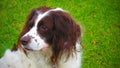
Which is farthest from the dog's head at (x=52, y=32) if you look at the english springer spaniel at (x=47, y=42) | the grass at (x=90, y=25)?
the grass at (x=90, y=25)

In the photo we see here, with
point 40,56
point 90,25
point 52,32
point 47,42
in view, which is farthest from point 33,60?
point 90,25

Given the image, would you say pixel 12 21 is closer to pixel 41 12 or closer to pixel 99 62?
pixel 99 62

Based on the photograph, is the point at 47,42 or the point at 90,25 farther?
the point at 90,25

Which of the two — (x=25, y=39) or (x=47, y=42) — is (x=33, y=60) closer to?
(x=47, y=42)

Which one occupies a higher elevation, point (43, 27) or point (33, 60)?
point (43, 27)

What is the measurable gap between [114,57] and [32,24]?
2.50 meters

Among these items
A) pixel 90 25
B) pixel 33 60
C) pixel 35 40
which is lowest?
pixel 33 60

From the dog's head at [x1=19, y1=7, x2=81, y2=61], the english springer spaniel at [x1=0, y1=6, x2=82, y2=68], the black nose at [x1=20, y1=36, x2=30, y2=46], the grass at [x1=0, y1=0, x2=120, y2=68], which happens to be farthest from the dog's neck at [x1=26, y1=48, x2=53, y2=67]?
the grass at [x1=0, y1=0, x2=120, y2=68]

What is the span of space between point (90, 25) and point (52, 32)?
10.1ft

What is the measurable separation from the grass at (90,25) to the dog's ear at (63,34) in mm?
1691

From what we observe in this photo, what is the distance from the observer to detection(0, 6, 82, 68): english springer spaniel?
3898 mm

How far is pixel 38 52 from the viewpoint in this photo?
421 centimetres

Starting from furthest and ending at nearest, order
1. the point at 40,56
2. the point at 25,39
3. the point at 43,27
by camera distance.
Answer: the point at 40,56
the point at 43,27
the point at 25,39

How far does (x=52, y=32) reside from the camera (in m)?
3.97
